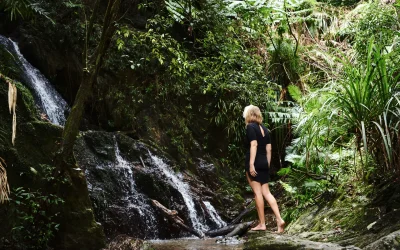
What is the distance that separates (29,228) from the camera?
471cm

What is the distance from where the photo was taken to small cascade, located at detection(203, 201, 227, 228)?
820cm

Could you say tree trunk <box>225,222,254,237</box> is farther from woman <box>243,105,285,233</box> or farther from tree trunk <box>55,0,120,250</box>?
tree trunk <box>55,0,120,250</box>

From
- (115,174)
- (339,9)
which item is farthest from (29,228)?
(339,9)

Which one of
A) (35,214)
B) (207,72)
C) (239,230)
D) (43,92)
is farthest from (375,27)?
(43,92)

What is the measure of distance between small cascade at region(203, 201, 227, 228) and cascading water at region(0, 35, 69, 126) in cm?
357

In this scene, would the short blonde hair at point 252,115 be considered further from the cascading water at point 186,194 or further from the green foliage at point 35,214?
the cascading water at point 186,194

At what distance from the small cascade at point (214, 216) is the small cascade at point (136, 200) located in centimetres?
129

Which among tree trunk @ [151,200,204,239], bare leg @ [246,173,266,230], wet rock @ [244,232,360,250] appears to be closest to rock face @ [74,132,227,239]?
tree trunk @ [151,200,204,239]

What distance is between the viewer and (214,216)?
8.30 meters

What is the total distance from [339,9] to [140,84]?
7384 millimetres

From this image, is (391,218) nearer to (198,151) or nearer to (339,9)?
(198,151)

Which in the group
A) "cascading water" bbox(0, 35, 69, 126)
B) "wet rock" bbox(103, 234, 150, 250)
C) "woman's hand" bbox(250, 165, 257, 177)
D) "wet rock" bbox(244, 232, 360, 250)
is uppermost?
"cascading water" bbox(0, 35, 69, 126)

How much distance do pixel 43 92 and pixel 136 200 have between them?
3430 mm

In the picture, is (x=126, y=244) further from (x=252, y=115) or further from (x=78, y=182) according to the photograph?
(x=252, y=115)
